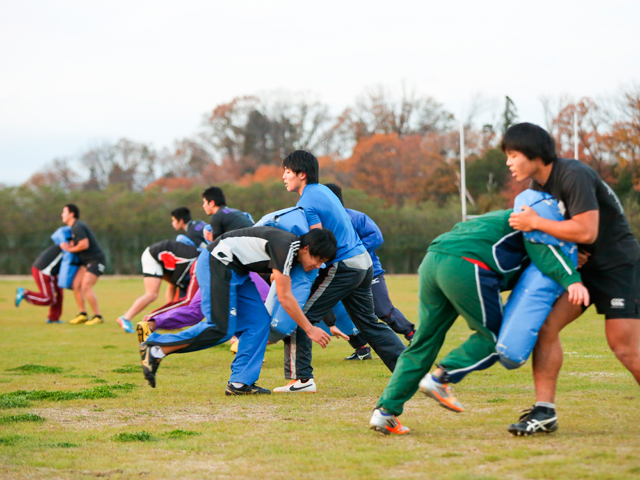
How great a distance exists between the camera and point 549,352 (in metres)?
3.89

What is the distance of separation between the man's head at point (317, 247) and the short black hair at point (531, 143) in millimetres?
1683

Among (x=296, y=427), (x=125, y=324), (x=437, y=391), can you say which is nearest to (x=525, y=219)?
(x=437, y=391)

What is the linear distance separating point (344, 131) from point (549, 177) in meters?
43.5

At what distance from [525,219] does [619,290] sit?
76 centimetres

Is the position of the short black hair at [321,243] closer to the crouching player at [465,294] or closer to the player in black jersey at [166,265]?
the crouching player at [465,294]

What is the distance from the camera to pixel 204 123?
49.7 meters

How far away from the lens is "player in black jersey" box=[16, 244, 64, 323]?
12.7m

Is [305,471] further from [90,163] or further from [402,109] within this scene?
[90,163]

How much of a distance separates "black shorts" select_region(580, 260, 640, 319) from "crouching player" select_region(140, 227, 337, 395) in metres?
1.93

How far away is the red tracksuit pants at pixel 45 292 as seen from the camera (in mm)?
12742

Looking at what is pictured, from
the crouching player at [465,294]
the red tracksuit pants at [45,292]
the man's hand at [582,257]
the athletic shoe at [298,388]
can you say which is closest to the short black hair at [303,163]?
the athletic shoe at [298,388]

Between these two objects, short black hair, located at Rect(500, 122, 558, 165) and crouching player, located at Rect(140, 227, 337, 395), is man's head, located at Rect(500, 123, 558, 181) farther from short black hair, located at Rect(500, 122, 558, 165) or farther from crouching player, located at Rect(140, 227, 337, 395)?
crouching player, located at Rect(140, 227, 337, 395)

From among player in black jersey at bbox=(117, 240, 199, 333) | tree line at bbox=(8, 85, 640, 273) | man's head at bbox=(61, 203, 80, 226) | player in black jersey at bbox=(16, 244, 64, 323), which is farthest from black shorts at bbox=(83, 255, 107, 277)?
tree line at bbox=(8, 85, 640, 273)

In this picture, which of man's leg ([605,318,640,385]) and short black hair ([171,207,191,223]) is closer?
man's leg ([605,318,640,385])
